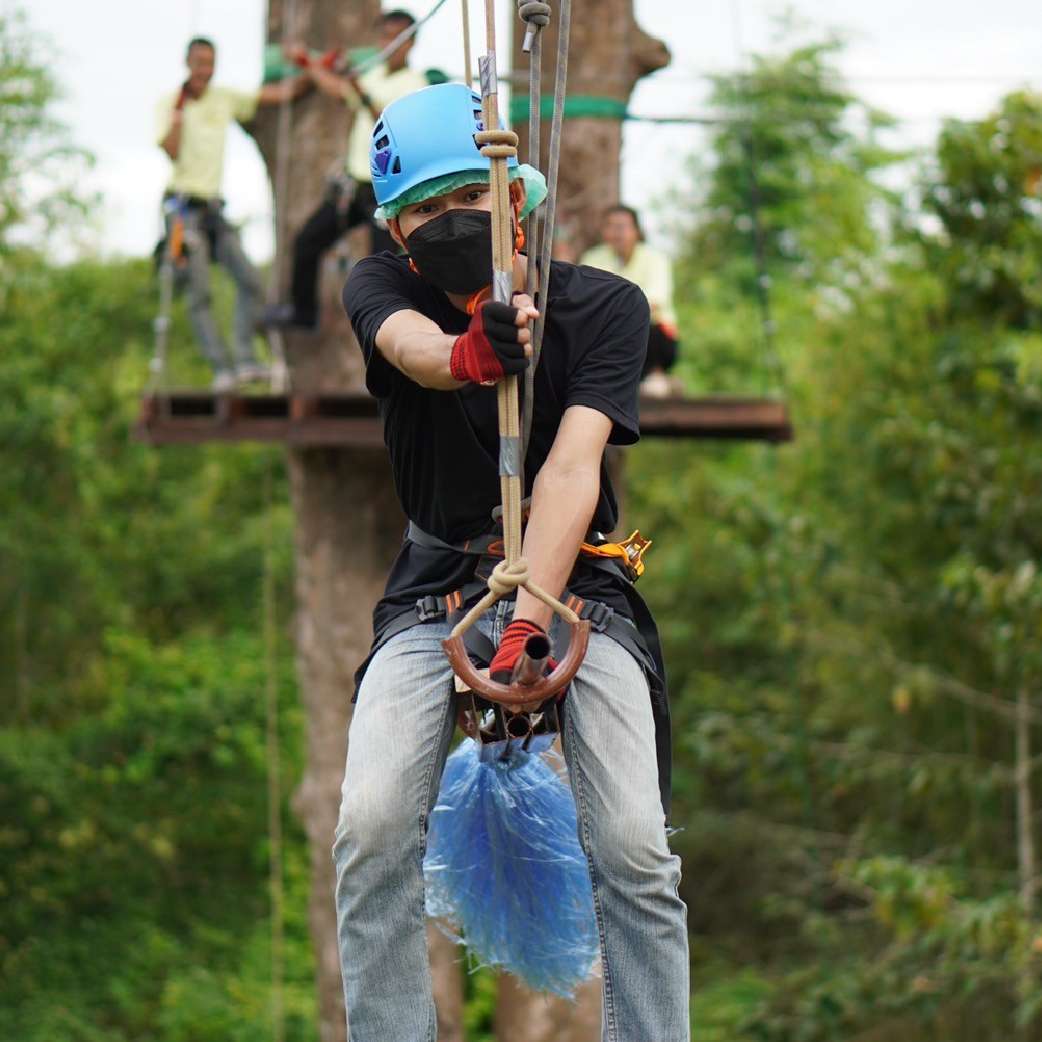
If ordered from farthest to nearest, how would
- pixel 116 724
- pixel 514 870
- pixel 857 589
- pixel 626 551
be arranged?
1. pixel 116 724
2. pixel 857 589
3. pixel 514 870
4. pixel 626 551

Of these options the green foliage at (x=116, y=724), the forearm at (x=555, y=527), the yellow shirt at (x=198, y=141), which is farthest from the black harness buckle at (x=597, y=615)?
the green foliage at (x=116, y=724)

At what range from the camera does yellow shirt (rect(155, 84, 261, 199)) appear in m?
7.47

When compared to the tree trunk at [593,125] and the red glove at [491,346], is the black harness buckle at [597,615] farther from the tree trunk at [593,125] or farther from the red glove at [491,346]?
the tree trunk at [593,125]

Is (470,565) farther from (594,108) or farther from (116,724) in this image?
(116,724)

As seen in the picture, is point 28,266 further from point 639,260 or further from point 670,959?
point 670,959

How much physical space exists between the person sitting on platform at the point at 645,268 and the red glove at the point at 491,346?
4234 millimetres

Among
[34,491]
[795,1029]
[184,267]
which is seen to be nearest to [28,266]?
[34,491]

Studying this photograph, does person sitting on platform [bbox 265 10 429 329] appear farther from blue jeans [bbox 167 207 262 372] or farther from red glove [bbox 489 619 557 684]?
red glove [bbox 489 619 557 684]

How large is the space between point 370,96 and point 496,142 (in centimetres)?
449

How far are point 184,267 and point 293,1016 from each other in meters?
8.06

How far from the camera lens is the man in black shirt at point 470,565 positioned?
2.79 metres

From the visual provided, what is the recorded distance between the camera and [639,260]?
7215mm

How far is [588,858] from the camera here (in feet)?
9.37

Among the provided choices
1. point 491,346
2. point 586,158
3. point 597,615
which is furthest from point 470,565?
point 586,158
